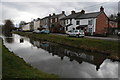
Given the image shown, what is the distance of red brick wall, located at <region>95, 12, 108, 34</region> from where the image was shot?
137ft

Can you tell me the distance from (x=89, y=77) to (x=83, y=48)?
1272 centimetres

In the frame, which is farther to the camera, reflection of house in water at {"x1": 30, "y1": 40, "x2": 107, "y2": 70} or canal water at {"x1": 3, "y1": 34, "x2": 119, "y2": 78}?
reflection of house in water at {"x1": 30, "y1": 40, "x2": 107, "y2": 70}

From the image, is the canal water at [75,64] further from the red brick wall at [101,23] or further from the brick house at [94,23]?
the red brick wall at [101,23]

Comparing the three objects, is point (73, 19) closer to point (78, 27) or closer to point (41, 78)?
point (78, 27)

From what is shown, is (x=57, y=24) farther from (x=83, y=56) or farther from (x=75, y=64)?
(x=75, y=64)

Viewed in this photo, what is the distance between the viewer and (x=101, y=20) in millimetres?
42688

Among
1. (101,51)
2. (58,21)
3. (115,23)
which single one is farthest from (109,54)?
(58,21)

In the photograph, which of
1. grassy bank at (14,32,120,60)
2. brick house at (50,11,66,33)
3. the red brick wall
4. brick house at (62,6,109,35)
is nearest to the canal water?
grassy bank at (14,32,120,60)

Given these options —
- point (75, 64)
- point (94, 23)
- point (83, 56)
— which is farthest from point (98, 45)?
point (94, 23)

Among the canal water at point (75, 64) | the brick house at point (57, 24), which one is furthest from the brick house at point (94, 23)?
the canal water at point (75, 64)

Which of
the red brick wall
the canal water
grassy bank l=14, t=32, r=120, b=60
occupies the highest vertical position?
the red brick wall

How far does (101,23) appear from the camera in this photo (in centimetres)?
4284

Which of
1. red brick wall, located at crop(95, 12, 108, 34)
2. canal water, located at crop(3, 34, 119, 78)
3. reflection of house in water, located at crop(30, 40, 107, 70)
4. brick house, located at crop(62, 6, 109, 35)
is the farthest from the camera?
red brick wall, located at crop(95, 12, 108, 34)

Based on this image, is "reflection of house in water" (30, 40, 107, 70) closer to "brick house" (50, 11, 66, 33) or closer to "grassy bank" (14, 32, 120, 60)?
"grassy bank" (14, 32, 120, 60)
